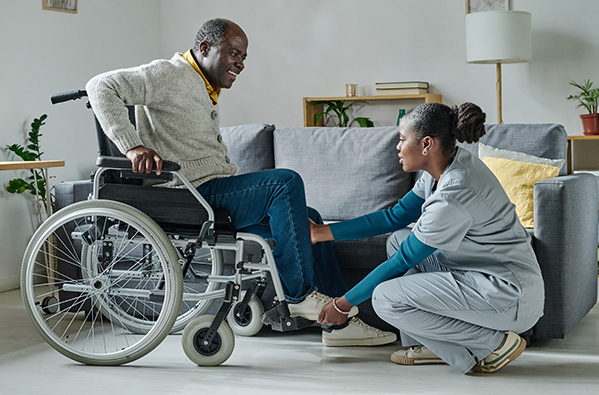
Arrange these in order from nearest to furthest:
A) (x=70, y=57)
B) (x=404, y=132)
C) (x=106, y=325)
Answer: (x=404, y=132) < (x=106, y=325) < (x=70, y=57)

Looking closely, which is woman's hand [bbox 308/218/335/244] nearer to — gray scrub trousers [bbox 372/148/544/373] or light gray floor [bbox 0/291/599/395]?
gray scrub trousers [bbox 372/148/544/373]

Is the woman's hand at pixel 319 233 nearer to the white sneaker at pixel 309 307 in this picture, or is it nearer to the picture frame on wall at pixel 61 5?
the white sneaker at pixel 309 307

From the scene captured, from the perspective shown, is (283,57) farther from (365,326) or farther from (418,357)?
(418,357)

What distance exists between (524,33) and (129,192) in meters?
2.93

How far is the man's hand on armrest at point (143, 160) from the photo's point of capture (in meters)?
1.91

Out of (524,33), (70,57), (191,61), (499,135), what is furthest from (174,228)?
(524,33)

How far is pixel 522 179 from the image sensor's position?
2.56 meters

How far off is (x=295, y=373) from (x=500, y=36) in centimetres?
276

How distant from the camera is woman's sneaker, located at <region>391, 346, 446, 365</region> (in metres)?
2.12

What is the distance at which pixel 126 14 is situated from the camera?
180 inches

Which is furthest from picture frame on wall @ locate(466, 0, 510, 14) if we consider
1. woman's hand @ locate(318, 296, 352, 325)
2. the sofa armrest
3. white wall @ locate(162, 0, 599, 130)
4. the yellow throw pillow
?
woman's hand @ locate(318, 296, 352, 325)

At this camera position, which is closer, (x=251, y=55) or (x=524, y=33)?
(x=524, y=33)

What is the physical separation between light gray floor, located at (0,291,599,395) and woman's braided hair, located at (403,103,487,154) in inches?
27.3

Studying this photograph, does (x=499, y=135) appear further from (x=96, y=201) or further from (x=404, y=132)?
(x=96, y=201)
